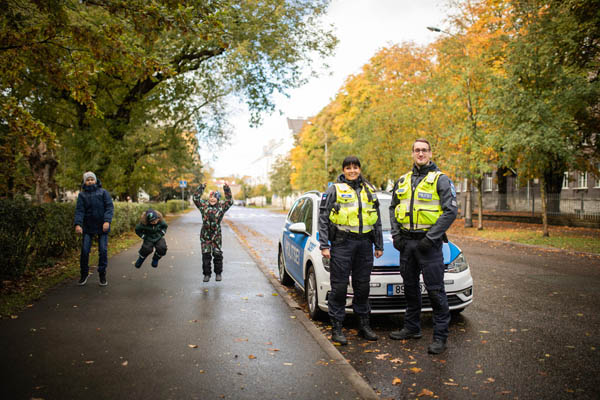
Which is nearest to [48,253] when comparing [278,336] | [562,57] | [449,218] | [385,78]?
[278,336]

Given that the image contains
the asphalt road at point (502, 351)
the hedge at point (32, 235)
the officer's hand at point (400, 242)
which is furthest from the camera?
the hedge at point (32, 235)

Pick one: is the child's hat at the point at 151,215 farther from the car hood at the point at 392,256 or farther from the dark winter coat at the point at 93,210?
the car hood at the point at 392,256

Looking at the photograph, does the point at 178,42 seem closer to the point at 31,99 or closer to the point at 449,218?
the point at 31,99

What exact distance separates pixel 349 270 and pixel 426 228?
3.02 feet

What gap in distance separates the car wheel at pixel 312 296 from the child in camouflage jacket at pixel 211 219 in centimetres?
252

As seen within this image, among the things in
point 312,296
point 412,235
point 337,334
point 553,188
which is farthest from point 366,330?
point 553,188

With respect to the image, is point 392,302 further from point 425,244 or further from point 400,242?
point 425,244

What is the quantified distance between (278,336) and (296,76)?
1635 cm

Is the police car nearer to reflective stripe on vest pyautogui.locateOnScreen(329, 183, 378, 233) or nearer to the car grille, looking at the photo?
the car grille

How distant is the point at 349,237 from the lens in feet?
16.8

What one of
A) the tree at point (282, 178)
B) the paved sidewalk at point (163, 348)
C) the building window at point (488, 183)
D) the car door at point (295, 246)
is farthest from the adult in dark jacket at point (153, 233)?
the tree at point (282, 178)

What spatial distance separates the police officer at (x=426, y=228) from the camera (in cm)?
478

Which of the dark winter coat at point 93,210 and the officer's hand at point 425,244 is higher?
the dark winter coat at point 93,210

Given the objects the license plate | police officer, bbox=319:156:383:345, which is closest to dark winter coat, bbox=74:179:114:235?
police officer, bbox=319:156:383:345
